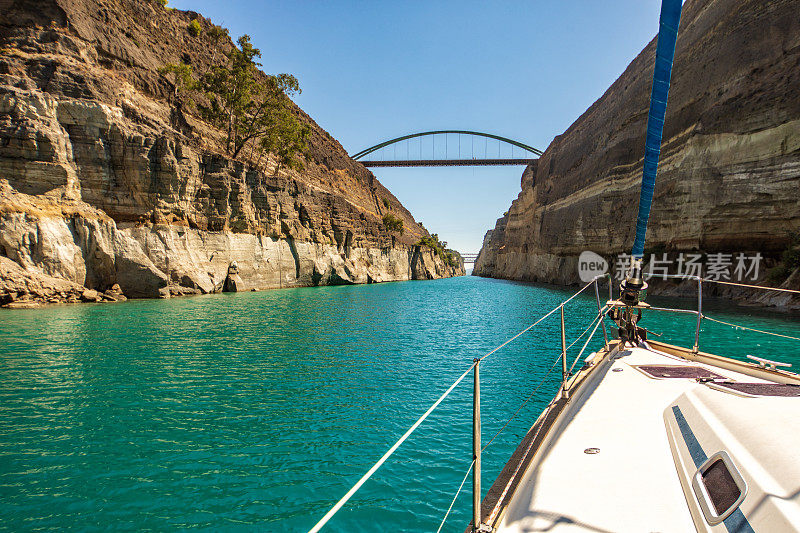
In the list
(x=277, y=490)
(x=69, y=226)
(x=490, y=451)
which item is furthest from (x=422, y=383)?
(x=69, y=226)

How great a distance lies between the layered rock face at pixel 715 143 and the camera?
71.3ft

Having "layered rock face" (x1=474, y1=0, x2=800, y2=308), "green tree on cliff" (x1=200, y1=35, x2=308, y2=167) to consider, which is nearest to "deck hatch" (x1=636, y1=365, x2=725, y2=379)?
"layered rock face" (x1=474, y1=0, x2=800, y2=308)

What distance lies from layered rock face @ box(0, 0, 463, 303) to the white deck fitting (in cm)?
2712

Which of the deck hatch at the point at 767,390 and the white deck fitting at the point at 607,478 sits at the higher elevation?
the deck hatch at the point at 767,390

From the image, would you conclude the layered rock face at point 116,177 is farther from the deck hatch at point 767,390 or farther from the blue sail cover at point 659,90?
the deck hatch at point 767,390

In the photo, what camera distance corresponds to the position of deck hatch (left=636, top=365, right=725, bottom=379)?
5056 mm

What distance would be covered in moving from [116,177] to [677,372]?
32984mm

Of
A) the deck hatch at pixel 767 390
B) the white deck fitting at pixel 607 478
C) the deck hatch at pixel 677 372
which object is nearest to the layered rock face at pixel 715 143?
the deck hatch at pixel 677 372

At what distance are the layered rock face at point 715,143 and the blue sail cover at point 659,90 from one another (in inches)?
881

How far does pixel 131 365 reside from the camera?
32.1ft

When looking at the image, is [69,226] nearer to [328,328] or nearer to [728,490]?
[328,328]

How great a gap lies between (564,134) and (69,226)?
5939 centimetres

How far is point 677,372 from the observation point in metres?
5.32

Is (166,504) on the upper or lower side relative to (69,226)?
lower
